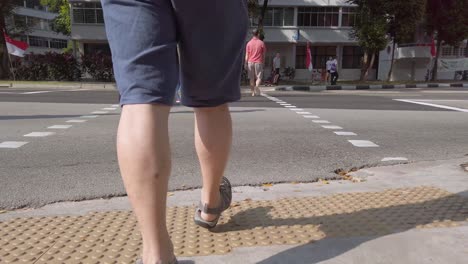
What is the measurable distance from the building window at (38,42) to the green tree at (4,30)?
40132mm

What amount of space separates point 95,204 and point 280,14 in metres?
33.9

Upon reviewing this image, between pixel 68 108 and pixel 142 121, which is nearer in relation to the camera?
pixel 142 121

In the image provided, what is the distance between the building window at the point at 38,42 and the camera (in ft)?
215

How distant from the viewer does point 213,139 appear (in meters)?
2.02

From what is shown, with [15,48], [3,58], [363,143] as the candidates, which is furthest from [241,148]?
[3,58]

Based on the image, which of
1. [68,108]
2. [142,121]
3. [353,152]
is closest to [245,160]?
[353,152]

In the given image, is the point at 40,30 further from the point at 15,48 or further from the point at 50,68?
the point at 15,48

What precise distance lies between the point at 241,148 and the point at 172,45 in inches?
135

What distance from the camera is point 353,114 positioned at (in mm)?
8500

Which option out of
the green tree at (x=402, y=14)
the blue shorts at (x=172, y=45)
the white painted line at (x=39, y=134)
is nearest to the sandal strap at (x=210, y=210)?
the blue shorts at (x=172, y=45)

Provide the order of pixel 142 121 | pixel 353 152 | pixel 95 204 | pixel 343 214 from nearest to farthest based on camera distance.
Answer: pixel 142 121 < pixel 343 214 < pixel 95 204 < pixel 353 152

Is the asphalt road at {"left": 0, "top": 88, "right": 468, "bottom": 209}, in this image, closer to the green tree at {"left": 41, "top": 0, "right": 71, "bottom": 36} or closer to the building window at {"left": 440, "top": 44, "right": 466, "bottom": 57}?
the building window at {"left": 440, "top": 44, "right": 466, "bottom": 57}

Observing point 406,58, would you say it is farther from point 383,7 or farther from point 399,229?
point 399,229

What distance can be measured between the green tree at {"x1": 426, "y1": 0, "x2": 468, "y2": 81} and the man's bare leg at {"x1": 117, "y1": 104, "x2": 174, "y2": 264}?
3031cm
